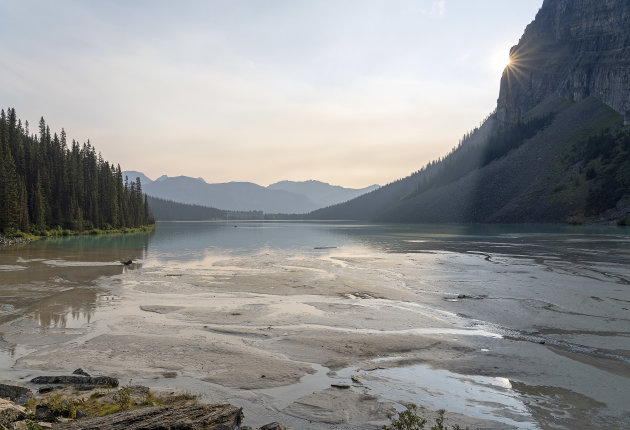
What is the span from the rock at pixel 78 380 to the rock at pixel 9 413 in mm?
2396

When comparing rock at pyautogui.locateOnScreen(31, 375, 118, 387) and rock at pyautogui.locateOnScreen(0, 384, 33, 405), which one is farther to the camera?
rock at pyautogui.locateOnScreen(31, 375, 118, 387)

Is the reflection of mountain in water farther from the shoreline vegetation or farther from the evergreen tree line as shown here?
the evergreen tree line

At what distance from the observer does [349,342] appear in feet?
50.2

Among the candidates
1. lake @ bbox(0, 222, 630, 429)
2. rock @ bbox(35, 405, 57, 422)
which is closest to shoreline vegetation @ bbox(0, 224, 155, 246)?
lake @ bbox(0, 222, 630, 429)

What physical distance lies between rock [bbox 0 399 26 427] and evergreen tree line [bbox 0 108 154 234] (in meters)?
86.1

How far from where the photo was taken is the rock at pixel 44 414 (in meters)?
8.37

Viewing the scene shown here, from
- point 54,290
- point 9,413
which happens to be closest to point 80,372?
point 9,413

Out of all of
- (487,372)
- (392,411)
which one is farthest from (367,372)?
(487,372)

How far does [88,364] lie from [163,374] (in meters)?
2.83

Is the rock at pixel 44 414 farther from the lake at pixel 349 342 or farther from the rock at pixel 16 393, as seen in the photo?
the lake at pixel 349 342

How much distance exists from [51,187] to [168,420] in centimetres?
12048

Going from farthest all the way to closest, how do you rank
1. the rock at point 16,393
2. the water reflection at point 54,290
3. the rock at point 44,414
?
the water reflection at point 54,290 → the rock at point 16,393 → the rock at point 44,414

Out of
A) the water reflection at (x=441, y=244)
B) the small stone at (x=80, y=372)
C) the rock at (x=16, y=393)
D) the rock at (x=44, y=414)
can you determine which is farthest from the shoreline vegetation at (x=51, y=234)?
the rock at (x=44, y=414)

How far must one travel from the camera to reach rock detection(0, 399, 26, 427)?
7668 millimetres
